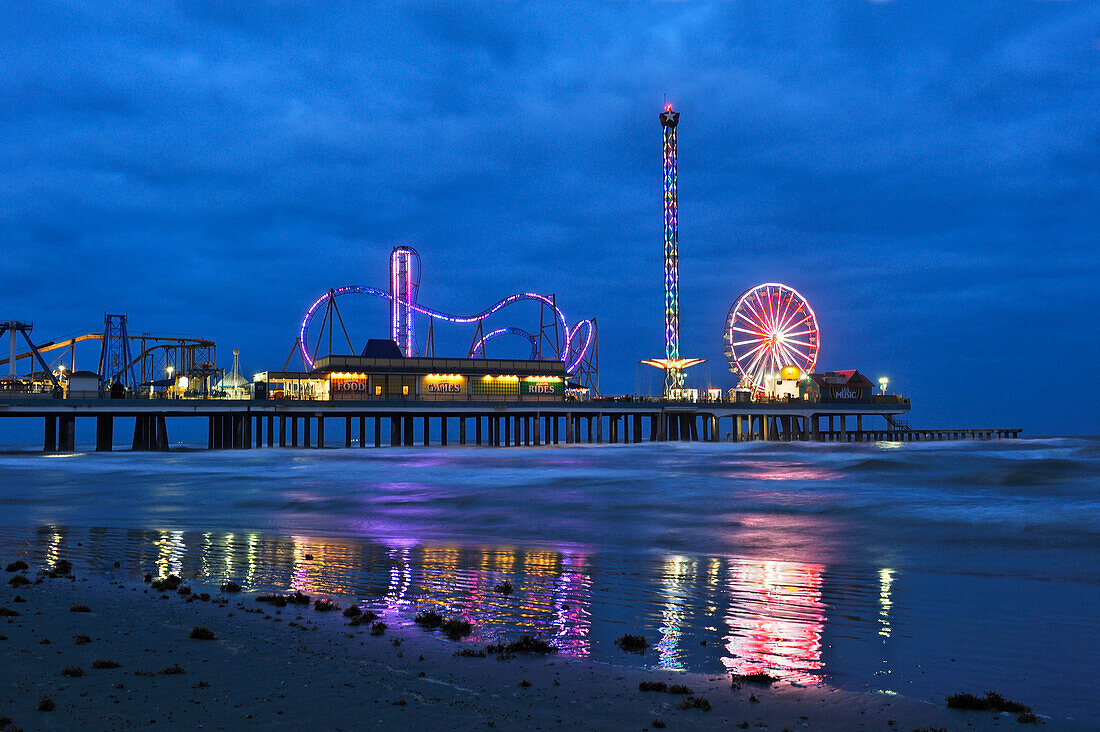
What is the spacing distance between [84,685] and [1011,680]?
10.1 meters

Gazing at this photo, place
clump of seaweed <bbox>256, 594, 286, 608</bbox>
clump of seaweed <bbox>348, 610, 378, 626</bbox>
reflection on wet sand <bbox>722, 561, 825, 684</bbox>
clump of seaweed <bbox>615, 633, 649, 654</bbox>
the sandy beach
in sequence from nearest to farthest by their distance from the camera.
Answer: the sandy beach < reflection on wet sand <bbox>722, 561, 825, 684</bbox> < clump of seaweed <bbox>615, 633, 649, 654</bbox> < clump of seaweed <bbox>348, 610, 378, 626</bbox> < clump of seaweed <bbox>256, 594, 286, 608</bbox>

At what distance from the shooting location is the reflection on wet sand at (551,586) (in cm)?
1097

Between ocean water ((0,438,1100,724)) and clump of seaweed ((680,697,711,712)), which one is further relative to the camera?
ocean water ((0,438,1100,724))

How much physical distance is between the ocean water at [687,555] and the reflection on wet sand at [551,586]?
7cm

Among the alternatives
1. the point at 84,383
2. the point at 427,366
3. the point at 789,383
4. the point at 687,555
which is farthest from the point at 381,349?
the point at 687,555

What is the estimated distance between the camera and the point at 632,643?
10.6 m

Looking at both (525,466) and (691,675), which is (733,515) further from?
(525,466)

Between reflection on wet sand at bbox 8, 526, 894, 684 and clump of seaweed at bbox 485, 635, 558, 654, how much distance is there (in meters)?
0.29

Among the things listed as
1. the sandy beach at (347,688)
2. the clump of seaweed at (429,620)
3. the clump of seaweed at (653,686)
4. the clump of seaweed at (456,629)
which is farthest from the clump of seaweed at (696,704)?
the clump of seaweed at (429,620)

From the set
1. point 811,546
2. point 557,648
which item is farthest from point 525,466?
point 557,648

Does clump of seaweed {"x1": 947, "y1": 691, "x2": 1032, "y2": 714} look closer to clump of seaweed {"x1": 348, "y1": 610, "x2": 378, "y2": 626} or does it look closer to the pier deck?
clump of seaweed {"x1": 348, "y1": 610, "x2": 378, "y2": 626}

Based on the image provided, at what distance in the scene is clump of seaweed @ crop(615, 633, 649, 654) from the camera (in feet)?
34.3

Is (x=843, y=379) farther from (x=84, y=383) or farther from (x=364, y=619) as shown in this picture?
(x=364, y=619)

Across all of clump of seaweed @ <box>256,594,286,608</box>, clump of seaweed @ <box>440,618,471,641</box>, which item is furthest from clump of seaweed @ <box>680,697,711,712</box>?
clump of seaweed @ <box>256,594,286,608</box>
